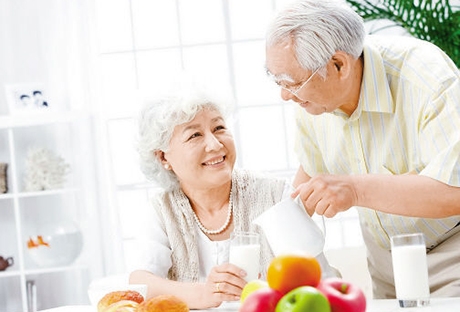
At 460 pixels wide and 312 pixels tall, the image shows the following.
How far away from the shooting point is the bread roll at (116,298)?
190cm

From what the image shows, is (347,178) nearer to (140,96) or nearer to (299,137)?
(299,137)

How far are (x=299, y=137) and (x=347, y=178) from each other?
553 mm

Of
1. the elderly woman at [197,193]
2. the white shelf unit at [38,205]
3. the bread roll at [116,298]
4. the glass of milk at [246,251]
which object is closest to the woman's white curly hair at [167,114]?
the elderly woman at [197,193]

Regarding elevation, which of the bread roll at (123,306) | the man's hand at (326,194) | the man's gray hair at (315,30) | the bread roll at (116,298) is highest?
the man's gray hair at (315,30)

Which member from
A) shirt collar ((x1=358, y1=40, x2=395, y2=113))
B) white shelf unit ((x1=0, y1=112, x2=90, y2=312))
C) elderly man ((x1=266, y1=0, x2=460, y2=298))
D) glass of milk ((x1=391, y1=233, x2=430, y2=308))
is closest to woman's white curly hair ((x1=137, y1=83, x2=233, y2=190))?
elderly man ((x1=266, y1=0, x2=460, y2=298))

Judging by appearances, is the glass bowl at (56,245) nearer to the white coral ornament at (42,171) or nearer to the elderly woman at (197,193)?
the white coral ornament at (42,171)

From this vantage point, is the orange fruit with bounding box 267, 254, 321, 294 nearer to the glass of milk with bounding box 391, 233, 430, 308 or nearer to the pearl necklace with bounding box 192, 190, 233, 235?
the glass of milk with bounding box 391, 233, 430, 308

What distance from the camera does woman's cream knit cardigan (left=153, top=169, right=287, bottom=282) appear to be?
2658mm

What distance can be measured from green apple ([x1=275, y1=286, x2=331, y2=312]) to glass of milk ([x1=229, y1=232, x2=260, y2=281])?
789mm

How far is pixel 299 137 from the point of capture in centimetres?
273

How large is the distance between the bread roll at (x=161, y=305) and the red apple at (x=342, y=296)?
408mm

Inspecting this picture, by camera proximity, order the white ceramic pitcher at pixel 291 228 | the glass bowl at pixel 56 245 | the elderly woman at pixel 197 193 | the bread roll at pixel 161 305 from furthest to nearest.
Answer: the glass bowl at pixel 56 245 → the elderly woman at pixel 197 193 → the white ceramic pitcher at pixel 291 228 → the bread roll at pixel 161 305

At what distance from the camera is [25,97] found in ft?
17.1

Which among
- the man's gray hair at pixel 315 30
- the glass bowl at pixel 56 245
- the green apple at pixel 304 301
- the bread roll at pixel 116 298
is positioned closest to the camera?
the green apple at pixel 304 301
